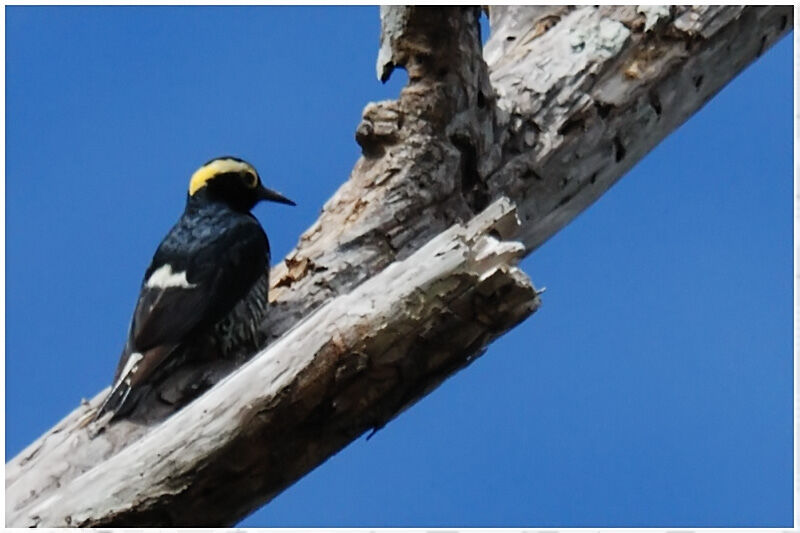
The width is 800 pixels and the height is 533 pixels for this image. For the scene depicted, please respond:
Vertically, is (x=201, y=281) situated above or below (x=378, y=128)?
below

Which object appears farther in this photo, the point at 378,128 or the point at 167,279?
the point at 167,279

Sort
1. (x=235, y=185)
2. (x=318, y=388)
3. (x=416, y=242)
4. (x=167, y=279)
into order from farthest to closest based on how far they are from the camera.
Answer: (x=235, y=185)
(x=167, y=279)
(x=416, y=242)
(x=318, y=388)

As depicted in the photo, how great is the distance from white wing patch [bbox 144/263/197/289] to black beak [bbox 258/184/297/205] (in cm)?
73

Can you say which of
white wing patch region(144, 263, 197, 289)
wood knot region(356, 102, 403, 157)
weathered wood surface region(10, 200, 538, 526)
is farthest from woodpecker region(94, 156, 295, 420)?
weathered wood surface region(10, 200, 538, 526)

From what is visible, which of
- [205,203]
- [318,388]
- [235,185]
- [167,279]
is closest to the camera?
[318,388]

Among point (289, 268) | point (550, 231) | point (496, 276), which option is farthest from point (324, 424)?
point (550, 231)

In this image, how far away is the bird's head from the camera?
5.04 m

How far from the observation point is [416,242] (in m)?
4.23

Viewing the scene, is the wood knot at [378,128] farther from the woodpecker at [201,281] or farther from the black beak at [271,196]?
the black beak at [271,196]

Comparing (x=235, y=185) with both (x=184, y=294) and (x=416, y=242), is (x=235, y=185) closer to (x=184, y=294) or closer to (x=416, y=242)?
(x=184, y=294)

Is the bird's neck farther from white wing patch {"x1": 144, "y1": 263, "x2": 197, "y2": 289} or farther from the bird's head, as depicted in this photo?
white wing patch {"x1": 144, "y1": 263, "x2": 197, "y2": 289}

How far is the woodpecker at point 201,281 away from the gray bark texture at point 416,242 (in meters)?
0.07

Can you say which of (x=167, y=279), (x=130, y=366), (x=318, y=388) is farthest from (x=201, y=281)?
(x=318, y=388)

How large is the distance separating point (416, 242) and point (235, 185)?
43.0 inches
